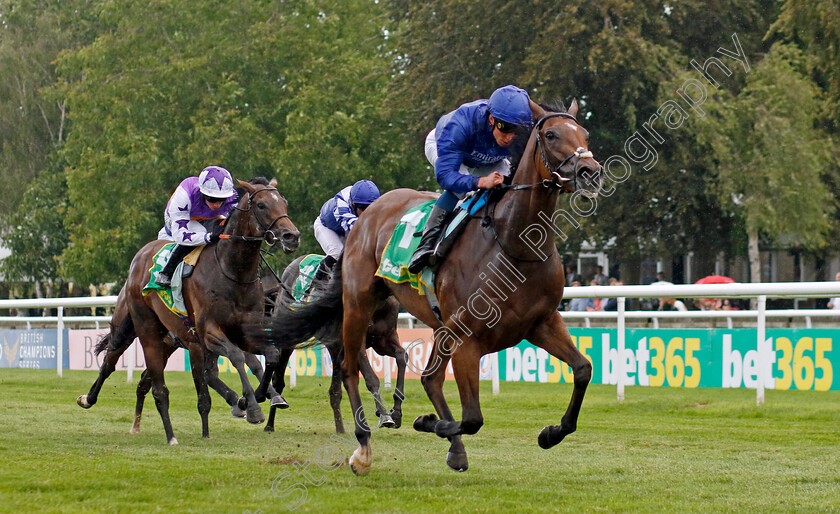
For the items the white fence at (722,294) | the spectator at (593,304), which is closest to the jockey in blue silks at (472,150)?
the white fence at (722,294)

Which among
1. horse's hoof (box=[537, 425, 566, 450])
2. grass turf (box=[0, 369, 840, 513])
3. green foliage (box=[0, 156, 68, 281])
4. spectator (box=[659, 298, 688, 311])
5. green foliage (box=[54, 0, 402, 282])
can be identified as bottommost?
grass turf (box=[0, 369, 840, 513])

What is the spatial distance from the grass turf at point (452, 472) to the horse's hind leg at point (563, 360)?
256mm

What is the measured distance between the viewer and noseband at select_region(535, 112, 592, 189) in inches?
178

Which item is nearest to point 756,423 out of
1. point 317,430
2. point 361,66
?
point 317,430

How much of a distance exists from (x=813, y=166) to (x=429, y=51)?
716 centimetres

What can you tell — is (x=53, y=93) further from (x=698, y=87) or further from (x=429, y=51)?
(x=698, y=87)

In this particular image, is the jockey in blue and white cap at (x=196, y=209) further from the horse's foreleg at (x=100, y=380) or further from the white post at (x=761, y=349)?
the white post at (x=761, y=349)

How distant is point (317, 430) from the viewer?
26.3ft

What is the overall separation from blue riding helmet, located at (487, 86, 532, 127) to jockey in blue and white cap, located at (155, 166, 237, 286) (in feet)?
10.1

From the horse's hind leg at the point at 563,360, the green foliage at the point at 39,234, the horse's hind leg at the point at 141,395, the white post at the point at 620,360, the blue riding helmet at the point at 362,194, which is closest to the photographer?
the horse's hind leg at the point at 563,360

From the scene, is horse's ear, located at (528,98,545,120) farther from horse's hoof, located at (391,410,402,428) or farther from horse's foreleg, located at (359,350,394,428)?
horse's hoof, located at (391,410,402,428)

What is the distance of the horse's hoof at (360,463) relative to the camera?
552 cm

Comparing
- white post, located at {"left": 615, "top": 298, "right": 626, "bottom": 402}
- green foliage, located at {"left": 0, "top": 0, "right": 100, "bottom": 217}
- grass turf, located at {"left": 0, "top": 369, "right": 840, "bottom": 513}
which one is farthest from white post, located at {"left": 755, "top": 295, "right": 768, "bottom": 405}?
green foliage, located at {"left": 0, "top": 0, "right": 100, "bottom": 217}

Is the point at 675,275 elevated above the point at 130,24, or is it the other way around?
the point at 130,24
